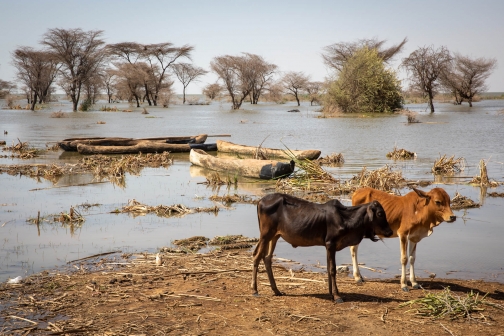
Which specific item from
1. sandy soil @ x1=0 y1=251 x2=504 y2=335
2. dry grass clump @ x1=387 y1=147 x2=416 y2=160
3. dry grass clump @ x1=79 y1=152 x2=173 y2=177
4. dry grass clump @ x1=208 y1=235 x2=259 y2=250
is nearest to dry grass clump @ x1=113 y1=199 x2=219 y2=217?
dry grass clump @ x1=208 y1=235 x2=259 y2=250

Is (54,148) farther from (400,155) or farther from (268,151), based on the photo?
(400,155)

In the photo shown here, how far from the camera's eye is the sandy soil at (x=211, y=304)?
5324mm

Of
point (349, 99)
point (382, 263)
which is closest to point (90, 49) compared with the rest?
point (349, 99)

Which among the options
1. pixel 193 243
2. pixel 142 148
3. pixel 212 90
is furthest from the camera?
pixel 212 90

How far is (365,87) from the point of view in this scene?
56.7 meters

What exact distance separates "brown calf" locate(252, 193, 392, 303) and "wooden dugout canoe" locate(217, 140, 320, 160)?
9893 mm

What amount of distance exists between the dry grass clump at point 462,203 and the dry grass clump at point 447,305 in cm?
646

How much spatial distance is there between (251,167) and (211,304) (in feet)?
34.8

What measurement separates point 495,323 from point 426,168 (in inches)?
557

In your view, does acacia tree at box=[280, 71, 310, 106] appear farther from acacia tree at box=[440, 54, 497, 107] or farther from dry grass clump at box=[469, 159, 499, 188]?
dry grass clump at box=[469, 159, 499, 188]

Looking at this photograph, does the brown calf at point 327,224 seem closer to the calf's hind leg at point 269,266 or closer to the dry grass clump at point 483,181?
the calf's hind leg at point 269,266

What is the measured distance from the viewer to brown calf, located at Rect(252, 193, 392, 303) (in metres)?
6.02

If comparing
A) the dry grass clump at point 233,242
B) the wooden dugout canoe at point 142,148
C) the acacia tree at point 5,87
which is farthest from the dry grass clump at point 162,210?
the acacia tree at point 5,87

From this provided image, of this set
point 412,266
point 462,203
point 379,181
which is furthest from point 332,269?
point 379,181
